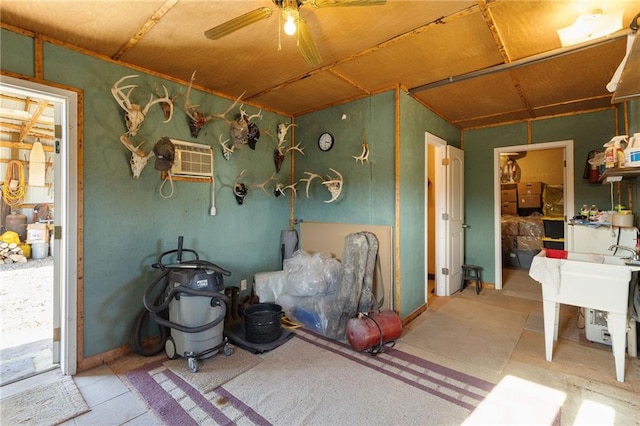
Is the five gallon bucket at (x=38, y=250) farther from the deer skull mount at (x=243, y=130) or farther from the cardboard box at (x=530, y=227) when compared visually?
the cardboard box at (x=530, y=227)

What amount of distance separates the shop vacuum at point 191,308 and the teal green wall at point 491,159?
415cm

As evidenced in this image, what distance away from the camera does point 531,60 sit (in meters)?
2.55

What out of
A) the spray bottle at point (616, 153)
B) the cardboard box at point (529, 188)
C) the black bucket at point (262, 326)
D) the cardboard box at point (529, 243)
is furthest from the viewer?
the cardboard box at point (529, 188)

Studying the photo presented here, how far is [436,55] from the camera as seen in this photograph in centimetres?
255

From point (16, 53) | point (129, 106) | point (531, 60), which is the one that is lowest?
point (129, 106)

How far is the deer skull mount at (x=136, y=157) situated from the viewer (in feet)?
8.21

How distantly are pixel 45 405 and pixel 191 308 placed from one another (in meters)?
1.04

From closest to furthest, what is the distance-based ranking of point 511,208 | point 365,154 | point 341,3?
point 341,3 → point 365,154 → point 511,208

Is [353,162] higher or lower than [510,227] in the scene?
higher

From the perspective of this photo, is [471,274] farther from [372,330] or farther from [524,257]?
[372,330]

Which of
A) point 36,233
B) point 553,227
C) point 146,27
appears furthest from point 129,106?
point 553,227

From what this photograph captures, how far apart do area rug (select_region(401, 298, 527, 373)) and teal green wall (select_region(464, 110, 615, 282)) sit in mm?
1251

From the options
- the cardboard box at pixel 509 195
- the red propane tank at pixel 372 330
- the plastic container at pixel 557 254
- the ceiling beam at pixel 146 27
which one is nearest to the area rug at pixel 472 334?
the red propane tank at pixel 372 330

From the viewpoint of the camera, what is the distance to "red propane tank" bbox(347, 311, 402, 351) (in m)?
2.54
